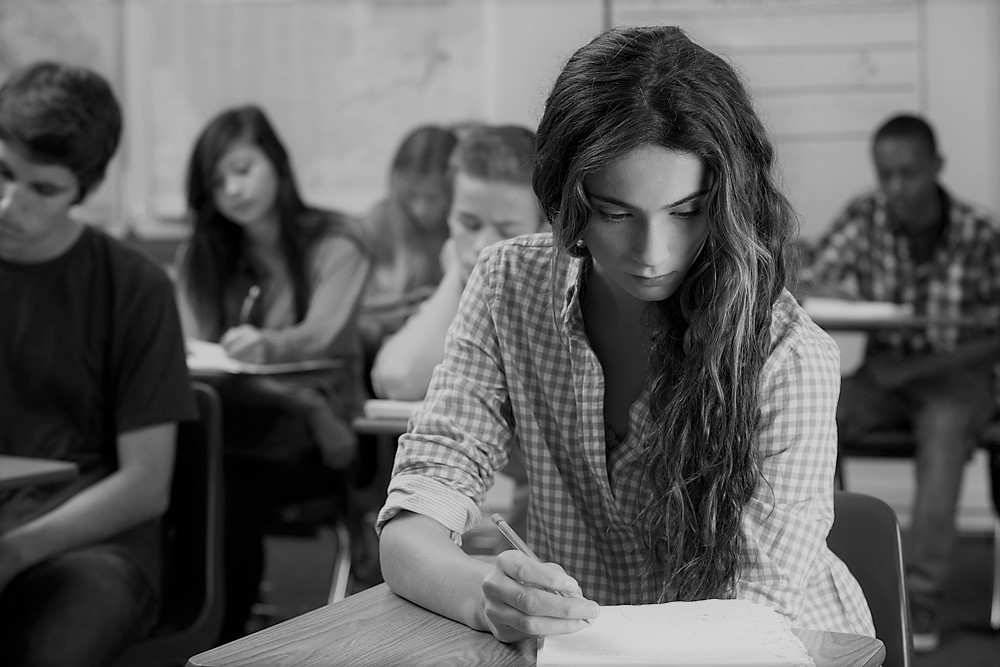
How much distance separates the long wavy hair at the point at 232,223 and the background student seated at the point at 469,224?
1028 mm

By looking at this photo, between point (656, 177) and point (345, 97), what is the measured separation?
423 cm

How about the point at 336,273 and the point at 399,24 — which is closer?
the point at 336,273

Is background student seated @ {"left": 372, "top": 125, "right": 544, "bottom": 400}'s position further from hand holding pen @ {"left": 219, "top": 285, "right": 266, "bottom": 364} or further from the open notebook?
the open notebook

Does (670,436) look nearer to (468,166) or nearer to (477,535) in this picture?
(477,535)

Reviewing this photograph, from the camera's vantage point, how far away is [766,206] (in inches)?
49.8

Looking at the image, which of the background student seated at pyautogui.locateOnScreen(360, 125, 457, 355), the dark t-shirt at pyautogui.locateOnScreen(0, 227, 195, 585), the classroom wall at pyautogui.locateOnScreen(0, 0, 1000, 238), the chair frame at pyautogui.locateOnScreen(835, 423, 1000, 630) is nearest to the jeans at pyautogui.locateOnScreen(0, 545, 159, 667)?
the dark t-shirt at pyautogui.locateOnScreen(0, 227, 195, 585)

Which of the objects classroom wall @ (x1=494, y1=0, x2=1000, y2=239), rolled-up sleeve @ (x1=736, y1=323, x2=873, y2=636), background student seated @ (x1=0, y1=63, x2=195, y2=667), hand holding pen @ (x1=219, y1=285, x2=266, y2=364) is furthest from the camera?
classroom wall @ (x1=494, y1=0, x2=1000, y2=239)

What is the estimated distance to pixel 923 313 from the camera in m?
3.96

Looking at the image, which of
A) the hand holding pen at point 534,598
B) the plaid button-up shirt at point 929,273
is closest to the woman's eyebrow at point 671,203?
the hand holding pen at point 534,598

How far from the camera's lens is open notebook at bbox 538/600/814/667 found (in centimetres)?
95

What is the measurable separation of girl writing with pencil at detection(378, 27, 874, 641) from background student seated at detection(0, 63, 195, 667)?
30.0 inches

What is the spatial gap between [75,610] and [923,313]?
2.95m

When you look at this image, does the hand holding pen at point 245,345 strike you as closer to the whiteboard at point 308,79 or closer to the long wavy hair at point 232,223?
Answer: the long wavy hair at point 232,223

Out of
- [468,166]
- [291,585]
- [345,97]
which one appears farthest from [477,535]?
[345,97]
